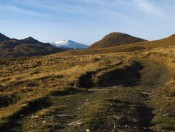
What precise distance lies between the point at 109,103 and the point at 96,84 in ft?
48.1

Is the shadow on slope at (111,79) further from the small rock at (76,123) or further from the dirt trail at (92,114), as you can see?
the small rock at (76,123)

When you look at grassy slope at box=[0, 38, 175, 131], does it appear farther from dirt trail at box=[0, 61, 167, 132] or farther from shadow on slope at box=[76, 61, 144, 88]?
shadow on slope at box=[76, 61, 144, 88]

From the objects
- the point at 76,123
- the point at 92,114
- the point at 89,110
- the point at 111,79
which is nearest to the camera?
the point at 76,123

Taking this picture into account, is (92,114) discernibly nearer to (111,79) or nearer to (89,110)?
(89,110)

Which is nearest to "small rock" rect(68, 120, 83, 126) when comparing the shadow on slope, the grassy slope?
the grassy slope

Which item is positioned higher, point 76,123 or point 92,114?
point 92,114

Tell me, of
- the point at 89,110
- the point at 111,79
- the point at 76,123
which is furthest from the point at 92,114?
the point at 111,79

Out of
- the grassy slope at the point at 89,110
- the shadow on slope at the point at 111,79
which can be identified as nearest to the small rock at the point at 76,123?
the grassy slope at the point at 89,110

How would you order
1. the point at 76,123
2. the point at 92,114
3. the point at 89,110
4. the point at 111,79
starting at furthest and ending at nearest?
the point at 111,79 < the point at 89,110 < the point at 92,114 < the point at 76,123

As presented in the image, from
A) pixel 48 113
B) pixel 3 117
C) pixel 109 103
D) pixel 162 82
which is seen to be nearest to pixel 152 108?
pixel 109 103

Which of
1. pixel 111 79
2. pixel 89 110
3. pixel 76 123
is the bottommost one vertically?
pixel 76 123

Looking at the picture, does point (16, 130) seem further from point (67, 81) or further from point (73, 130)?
point (67, 81)

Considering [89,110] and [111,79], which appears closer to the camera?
[89,110]

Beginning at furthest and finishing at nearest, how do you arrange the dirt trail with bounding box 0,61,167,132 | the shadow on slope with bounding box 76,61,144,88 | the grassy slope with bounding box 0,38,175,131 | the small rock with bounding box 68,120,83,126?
1. the shadow on slope with bounding box 76,61,144,88
2. the small rock with bounding box 68,120,83,126
3. the grassy slope with bounding box 0,38,175,131
4. the dirt trail with bounding box 0,61,167,132
